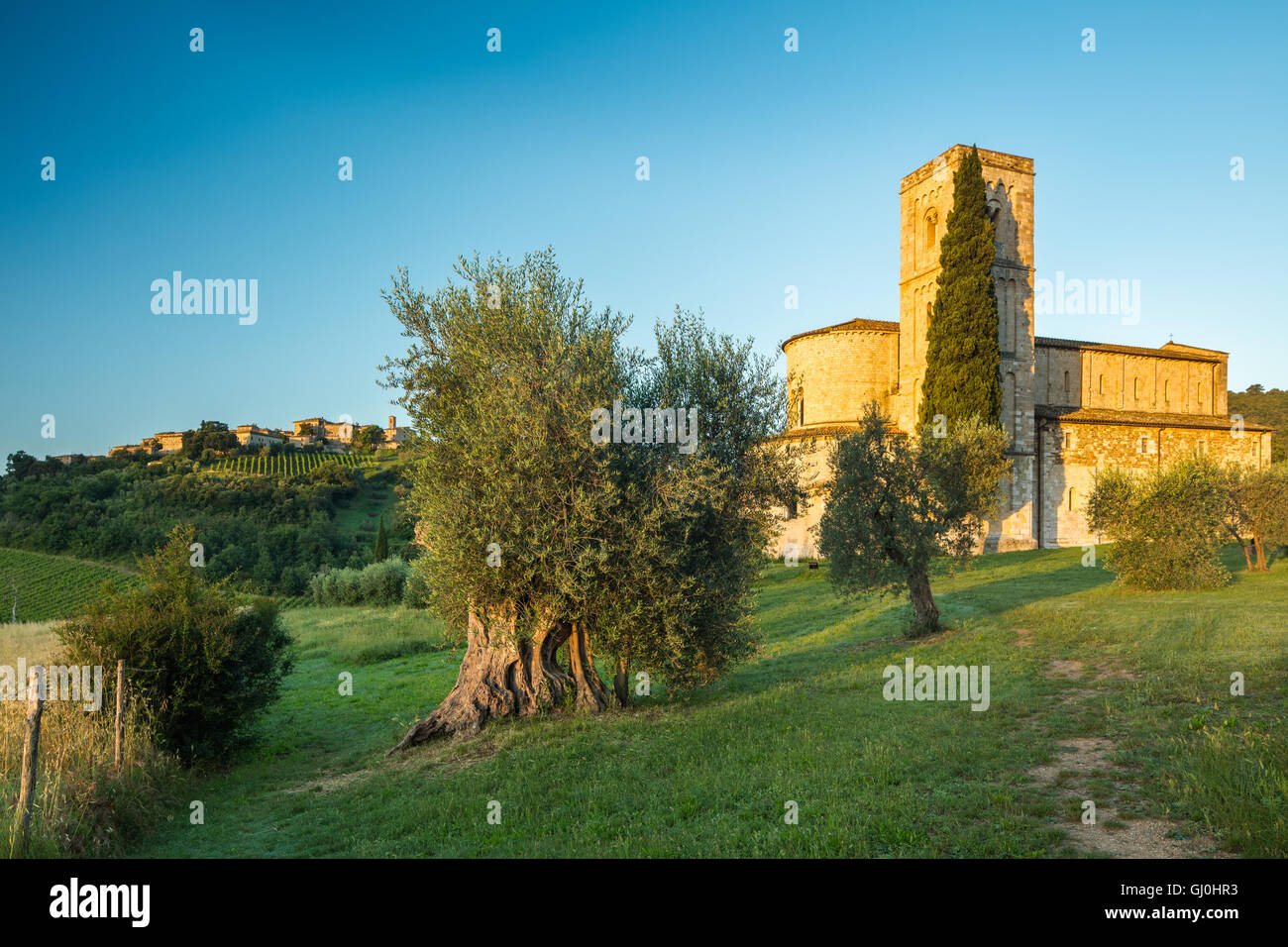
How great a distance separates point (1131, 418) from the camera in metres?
49.0

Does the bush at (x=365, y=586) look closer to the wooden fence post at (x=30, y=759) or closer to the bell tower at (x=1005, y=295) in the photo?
the bell tower at (x=1005, y=295)

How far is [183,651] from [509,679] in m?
6.31

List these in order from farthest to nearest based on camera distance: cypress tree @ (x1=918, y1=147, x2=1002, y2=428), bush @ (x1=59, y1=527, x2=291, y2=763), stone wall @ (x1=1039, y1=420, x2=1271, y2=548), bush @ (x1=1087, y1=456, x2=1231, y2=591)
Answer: stone wall @ (x1=1039, y1=420, x2=1271, y2=548)
cypress tree @ (x1=918, y1=147, x2=1002, y2=428)
bush @ (x1=1087, y1=456, x2=1231, y2=591)
bush @ (x1=59, y1=527, x2=291, y2=763)

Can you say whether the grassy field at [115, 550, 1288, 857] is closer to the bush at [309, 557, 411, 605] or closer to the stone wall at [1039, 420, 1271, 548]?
the bush at [309, 557, 411, 605]

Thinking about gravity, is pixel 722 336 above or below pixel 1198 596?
above

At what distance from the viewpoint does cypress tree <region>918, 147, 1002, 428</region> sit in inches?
1607

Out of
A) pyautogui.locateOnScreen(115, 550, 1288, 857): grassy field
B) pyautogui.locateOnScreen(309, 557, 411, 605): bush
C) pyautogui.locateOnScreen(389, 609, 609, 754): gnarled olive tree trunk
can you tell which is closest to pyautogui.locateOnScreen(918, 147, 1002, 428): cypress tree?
pyautogui.locateOnScreen(115, 550, 1288, 857): grassy field

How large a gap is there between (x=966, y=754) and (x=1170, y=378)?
61.6m

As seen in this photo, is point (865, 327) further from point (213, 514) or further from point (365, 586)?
point (213, 514)

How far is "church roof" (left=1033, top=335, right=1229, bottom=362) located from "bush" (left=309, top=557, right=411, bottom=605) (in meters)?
48.9

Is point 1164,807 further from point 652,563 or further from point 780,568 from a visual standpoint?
point 780,568

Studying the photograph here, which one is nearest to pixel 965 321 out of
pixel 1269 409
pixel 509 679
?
pixel 509 679

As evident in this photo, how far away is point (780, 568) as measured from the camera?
44.2 metres

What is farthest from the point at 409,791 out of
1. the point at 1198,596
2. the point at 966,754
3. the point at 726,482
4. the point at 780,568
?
the point at 780,568
